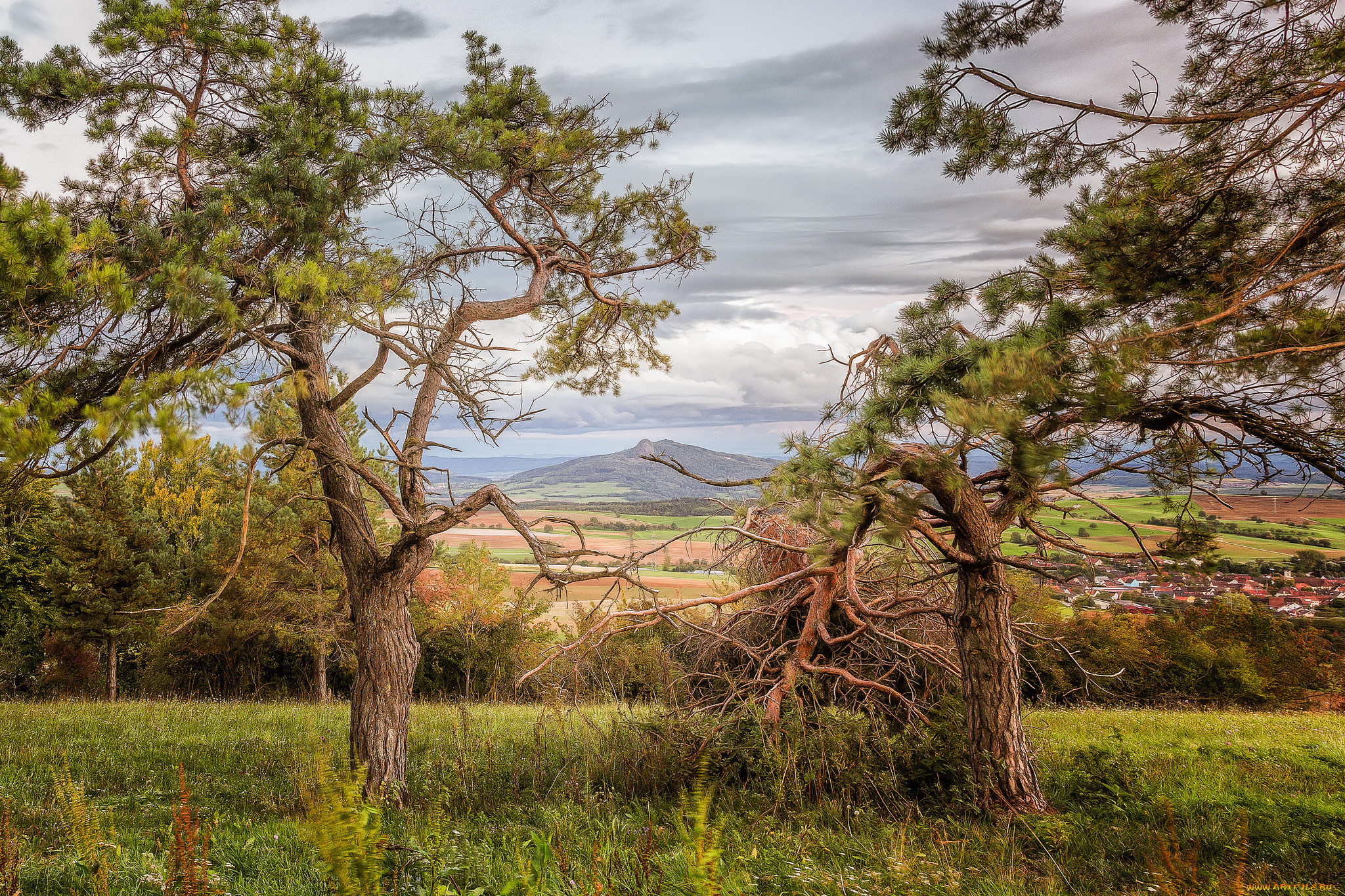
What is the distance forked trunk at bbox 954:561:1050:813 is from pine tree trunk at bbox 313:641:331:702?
52.3ft

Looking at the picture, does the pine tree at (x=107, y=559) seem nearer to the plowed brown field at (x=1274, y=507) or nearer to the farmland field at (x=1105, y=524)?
the farmland field at (x=1105, y=524)

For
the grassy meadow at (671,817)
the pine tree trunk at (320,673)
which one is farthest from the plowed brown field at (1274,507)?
the pine tree trunk at (320,673)

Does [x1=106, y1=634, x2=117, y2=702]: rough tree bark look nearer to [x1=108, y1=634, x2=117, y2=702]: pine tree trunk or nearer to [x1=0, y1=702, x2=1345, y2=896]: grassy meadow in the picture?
[x1=108, y1=634, x2=117, y2=702]: pine tree trunk

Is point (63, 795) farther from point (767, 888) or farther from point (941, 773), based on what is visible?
point (941, 773)

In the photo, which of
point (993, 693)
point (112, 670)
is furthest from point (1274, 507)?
point (112, 670)

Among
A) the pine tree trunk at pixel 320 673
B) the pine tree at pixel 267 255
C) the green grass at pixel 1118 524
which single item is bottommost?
the pine tree trunk at pixel 320 673

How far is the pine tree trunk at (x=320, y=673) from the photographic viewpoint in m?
16.7

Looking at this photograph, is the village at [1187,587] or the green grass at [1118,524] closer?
the green grass at [1118,524]

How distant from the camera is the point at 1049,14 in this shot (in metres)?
4.50

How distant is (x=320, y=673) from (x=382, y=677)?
14.7m

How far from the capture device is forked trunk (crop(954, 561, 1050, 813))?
15.0ft

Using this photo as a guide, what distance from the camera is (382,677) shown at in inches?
241

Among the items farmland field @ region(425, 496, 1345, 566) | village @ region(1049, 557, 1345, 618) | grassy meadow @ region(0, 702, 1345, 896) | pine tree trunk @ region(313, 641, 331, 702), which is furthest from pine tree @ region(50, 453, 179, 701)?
village @ region(1049, 557, 1345, 618)

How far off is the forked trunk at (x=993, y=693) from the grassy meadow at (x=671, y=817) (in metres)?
0.25
